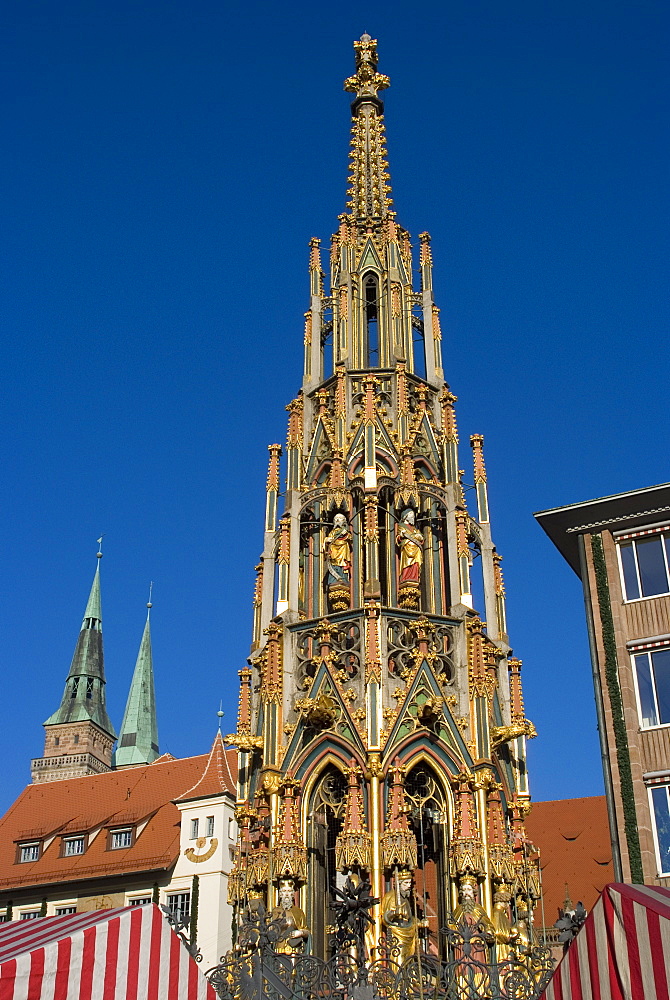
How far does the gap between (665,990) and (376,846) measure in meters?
13.2

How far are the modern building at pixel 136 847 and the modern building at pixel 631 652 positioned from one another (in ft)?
52.4

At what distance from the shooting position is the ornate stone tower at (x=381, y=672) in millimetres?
23734

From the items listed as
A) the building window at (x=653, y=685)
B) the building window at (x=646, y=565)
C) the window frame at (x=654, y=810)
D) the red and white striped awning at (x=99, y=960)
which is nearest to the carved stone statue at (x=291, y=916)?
the window frame at (x=654, y=810)

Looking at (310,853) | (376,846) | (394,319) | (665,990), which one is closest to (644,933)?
(665,990)

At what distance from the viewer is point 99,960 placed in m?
11.4

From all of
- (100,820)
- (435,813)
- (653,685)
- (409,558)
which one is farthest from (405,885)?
(100,820)

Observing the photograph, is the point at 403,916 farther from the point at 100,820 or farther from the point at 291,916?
the point at 100,820

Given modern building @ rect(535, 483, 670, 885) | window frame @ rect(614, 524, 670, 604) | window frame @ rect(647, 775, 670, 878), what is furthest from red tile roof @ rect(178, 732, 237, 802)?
window frame @ rect(647, 775, 670, 878)

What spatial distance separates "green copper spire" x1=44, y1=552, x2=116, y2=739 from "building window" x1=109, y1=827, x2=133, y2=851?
47.8 metres

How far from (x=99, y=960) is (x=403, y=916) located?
10560 millimetres

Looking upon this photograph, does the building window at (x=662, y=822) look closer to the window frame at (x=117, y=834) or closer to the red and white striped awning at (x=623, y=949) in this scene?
the red and white striped awning at (x=623, y=949)

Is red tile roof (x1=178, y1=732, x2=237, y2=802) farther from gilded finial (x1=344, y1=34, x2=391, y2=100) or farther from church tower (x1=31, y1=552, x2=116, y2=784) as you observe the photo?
church tower (x1=31, y1=552, x2=116, y2=784)

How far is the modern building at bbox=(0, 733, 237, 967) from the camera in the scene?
35219mm

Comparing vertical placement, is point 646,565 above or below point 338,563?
below
